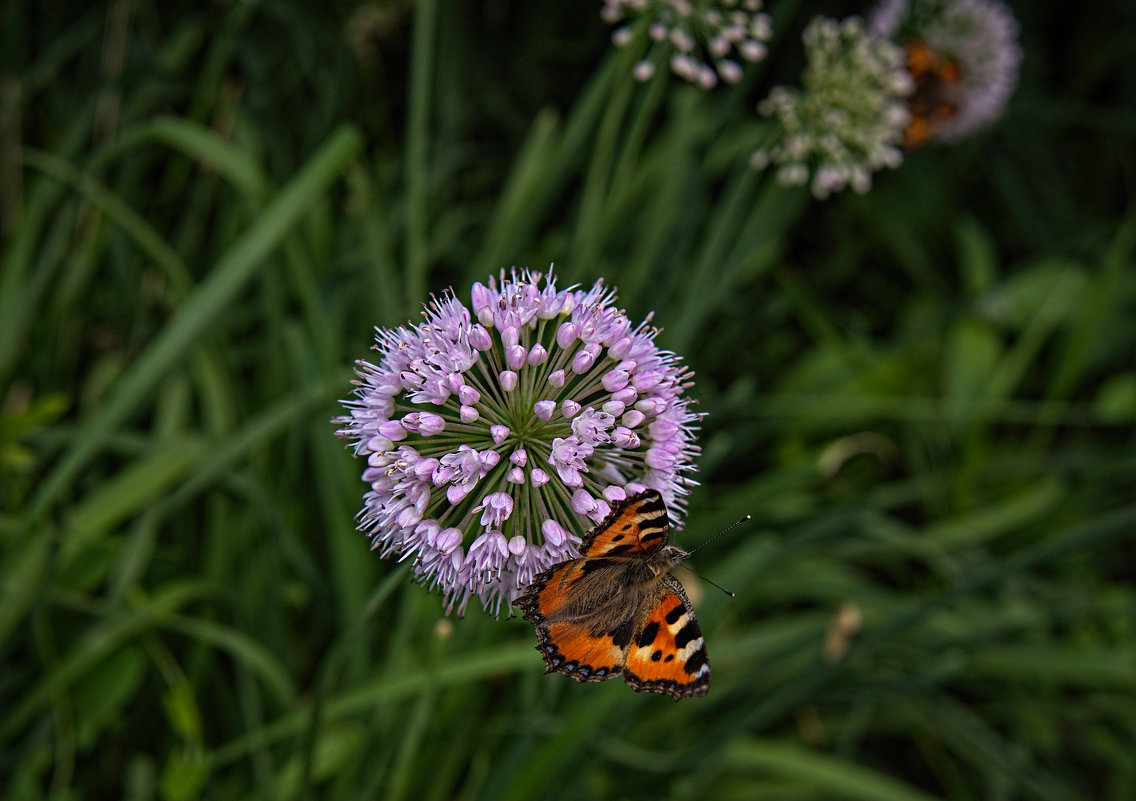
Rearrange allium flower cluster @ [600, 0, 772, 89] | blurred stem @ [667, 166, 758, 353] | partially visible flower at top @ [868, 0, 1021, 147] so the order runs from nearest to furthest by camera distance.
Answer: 1. allium flower cluster @ [600, 0, 772, 89]
2. blurred stem @ [667, 166, 758, 353]
3. partially visible flower at top @ [868, 0, 1021, 147]

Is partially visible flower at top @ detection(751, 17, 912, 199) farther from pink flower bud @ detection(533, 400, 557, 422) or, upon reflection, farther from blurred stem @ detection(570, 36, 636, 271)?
pink flower bud @ detection(533, 400, 557, 422)

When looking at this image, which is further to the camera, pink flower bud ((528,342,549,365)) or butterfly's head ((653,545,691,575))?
butterfly's head ((653,545,691,575))

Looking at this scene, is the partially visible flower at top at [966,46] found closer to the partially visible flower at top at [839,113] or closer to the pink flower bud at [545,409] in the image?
the partially visible flower at top at [839,113]

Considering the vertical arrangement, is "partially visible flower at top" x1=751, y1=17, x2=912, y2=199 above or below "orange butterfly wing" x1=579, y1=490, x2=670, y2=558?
above

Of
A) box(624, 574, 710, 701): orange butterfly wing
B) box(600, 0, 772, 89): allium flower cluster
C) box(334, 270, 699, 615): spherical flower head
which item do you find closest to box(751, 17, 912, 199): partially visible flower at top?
box(600, 0, 772, 89): allium flower cluster

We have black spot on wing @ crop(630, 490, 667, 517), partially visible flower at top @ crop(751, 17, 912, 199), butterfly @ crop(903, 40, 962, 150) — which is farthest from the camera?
butterfly @ crop(903, 40, 962, 150)

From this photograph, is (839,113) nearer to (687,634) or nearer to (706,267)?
(706,267)

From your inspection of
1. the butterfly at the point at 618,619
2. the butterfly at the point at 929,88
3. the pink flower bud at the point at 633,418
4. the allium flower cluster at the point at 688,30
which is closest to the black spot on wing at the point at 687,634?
the butterfly at the point at 618,619

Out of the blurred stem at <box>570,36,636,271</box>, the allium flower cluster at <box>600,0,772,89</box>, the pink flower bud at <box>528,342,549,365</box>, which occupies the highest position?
the blurred stem at <box>570,36,636,271</box>
